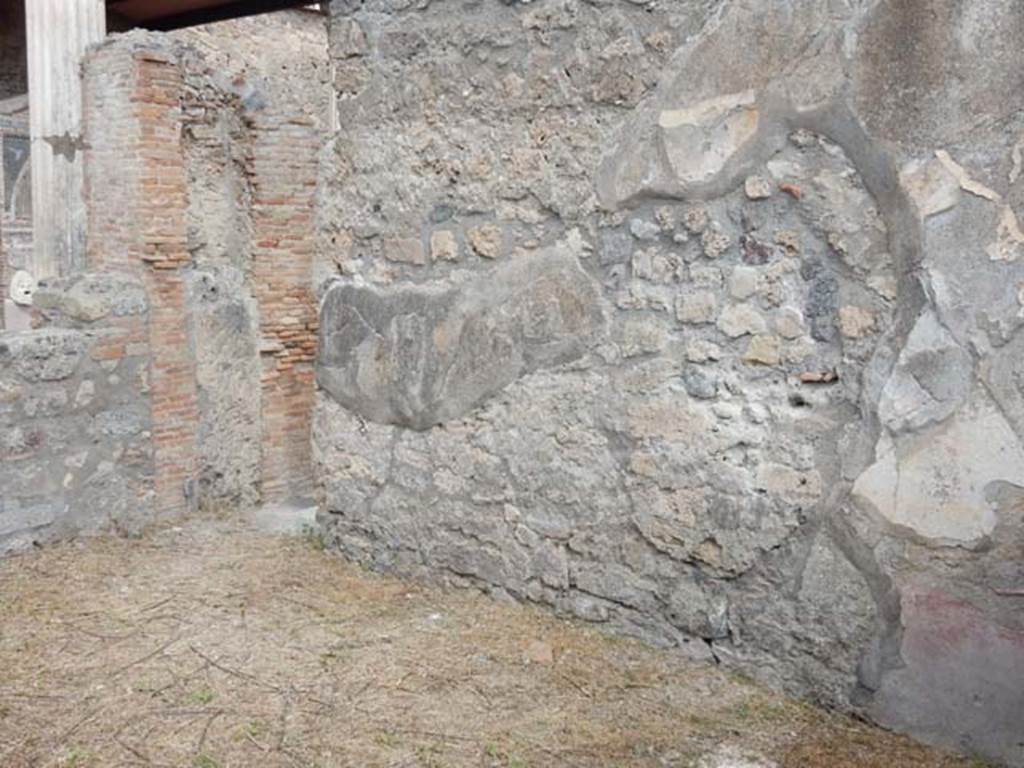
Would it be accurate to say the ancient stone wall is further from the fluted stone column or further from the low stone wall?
the fluted stone column

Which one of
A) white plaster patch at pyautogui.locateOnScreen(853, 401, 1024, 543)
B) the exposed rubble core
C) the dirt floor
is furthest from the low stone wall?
white plaster patch at pyautogui.locateOnScreen(853, 401, 1024, 543)

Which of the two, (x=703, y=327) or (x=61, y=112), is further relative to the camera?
(x=61, y=112)

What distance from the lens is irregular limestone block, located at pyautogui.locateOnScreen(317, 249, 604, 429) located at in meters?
3.83

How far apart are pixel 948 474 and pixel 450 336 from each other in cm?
197

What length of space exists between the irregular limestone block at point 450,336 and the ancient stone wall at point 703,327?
0.01 meters

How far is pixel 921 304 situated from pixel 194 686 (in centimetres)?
251

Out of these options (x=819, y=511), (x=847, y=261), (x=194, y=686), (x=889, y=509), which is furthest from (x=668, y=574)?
(x=194, y=686)

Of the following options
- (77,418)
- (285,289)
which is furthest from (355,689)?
(285,289)

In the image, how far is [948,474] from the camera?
2.91m

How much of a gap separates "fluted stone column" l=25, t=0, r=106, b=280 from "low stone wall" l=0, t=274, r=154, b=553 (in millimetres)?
906

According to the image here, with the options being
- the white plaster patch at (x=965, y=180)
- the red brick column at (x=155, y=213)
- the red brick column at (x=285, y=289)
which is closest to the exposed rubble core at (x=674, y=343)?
the white plaster patch at (x=965, y=180)

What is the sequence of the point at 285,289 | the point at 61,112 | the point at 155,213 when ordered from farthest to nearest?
the point at 285,289 → the point at 61,112 → the point at 155,213

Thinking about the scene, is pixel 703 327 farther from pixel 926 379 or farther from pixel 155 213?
pixel 155 213

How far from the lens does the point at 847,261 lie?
10.2 feet
